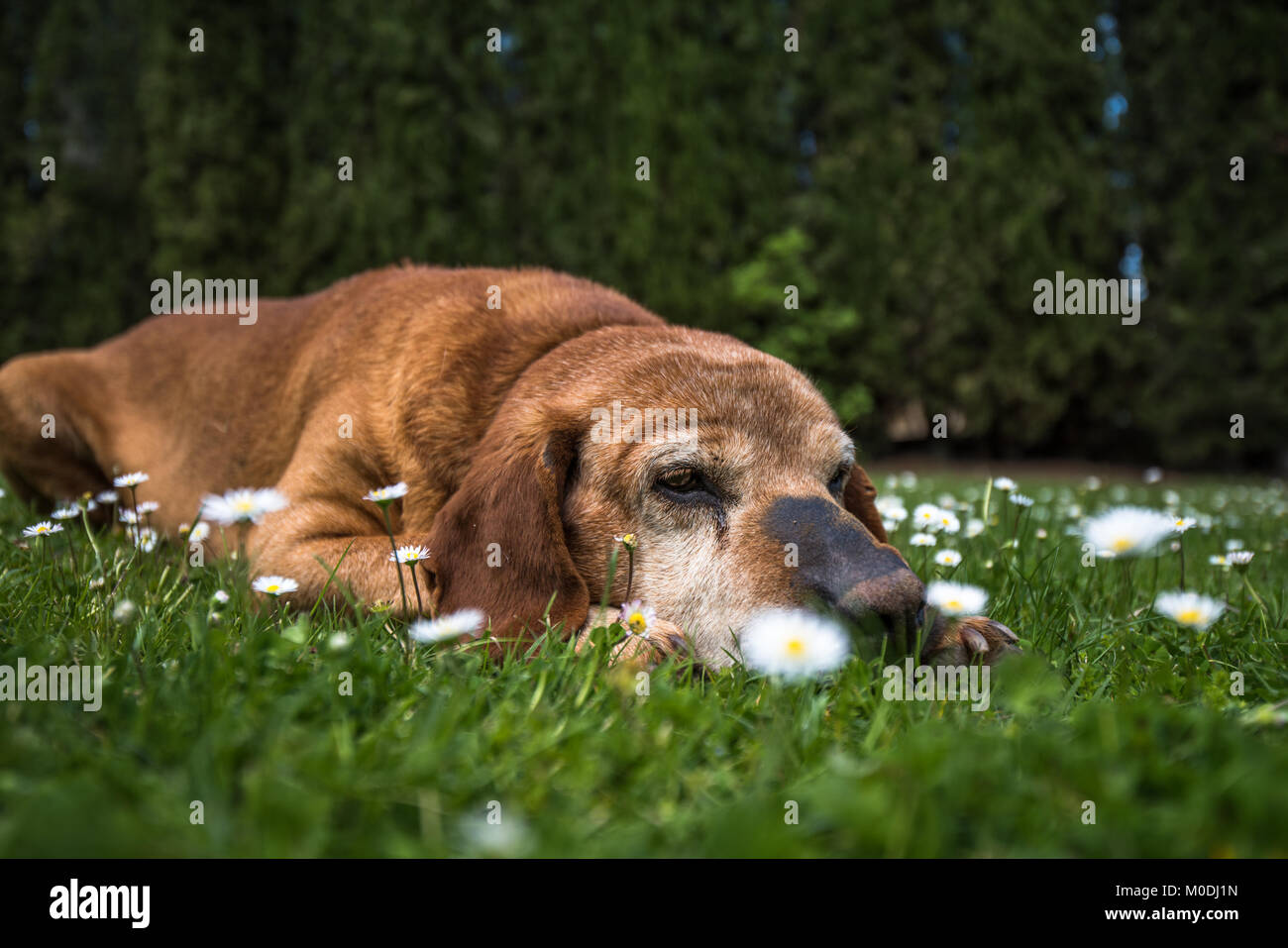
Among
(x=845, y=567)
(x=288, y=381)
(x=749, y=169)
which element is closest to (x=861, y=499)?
(x=845, y=567)

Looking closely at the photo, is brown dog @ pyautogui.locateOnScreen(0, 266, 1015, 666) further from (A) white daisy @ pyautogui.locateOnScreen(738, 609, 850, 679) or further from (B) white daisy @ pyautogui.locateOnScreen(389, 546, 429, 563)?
(A) white daisy @ pyautogui.locateOnScreen(738, 609, 850, 679)

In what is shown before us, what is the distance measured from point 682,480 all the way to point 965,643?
911 mm

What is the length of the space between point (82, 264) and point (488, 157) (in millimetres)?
4882

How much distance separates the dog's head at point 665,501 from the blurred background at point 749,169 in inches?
304

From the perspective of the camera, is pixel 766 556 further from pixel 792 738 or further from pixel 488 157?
pixel 488 157

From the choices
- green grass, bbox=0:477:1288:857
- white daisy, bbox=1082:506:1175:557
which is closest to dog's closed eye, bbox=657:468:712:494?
green grass, bbox=0:477:1288:857

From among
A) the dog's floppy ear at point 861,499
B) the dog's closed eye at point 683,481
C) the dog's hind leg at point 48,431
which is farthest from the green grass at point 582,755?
the dog's hind leg at point 48,431

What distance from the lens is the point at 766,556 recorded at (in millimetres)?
2357

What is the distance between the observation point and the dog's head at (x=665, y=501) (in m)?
2.34

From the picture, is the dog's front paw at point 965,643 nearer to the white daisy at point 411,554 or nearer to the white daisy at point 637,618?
the white daisy at point 637,618

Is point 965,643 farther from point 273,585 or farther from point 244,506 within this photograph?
point 244,506

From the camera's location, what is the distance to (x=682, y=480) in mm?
2604
